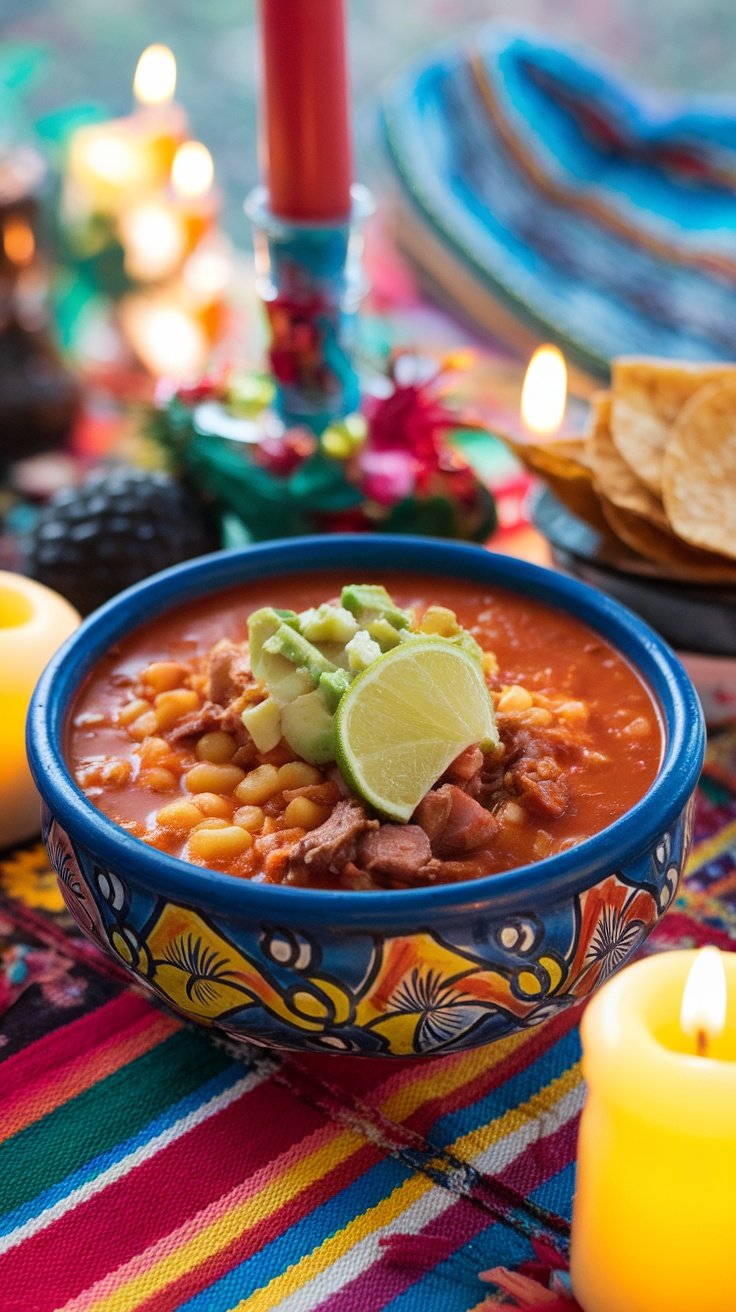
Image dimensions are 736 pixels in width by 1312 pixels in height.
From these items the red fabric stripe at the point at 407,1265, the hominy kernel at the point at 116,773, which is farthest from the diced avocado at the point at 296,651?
the red fabric stripe at the point at 407,1265

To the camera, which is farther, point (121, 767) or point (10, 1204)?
point (121, 767)

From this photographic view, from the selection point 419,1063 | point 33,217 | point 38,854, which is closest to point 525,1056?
point 419,1063

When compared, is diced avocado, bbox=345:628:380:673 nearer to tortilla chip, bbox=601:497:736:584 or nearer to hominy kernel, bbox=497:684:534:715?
hominy kernel, bbox=497:684:534:715

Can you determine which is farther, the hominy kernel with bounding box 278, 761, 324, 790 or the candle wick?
the hominy kernel with bounding box 278, 761, 324, 790

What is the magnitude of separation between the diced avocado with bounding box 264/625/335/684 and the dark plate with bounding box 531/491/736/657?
739 mm

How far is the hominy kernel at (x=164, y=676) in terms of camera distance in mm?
1870

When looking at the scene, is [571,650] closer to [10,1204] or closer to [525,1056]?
[525,1056]

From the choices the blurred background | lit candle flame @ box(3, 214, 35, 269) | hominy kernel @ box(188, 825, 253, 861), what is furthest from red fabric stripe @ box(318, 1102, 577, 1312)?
the blurred background

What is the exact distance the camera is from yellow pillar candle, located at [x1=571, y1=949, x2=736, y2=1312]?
1.19 meters

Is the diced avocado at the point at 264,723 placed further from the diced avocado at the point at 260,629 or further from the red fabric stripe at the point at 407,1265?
the red fabric stripe at the point at 407,1265

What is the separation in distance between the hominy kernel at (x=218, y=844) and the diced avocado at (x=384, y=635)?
28 cm

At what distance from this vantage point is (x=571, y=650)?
1945 millimetres

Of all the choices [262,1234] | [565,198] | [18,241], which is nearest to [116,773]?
[262,1234]

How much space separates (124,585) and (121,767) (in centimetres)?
84
